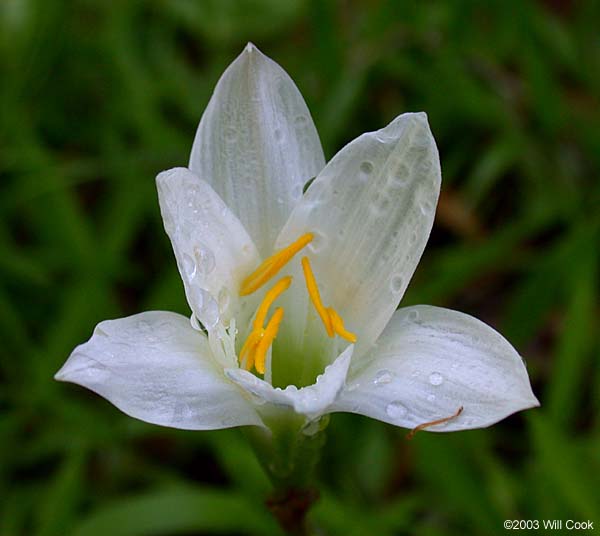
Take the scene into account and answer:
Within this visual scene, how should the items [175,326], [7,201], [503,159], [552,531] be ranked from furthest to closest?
1. [503,159]
2. [7,201]
3. [552,531]
4. [175,326]

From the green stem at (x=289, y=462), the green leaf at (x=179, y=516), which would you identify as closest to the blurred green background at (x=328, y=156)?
the green leaf at (x=179, y=516)

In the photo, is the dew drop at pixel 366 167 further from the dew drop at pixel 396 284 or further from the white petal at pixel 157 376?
the white petal at pixel 157 376

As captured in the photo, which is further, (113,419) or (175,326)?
(113,419)

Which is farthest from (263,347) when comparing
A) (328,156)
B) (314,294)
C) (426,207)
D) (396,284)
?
(328,156)

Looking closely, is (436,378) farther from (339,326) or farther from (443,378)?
(339,326)

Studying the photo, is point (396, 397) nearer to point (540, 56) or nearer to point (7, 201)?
point (7, 201)

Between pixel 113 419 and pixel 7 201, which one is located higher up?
pixel 7 201

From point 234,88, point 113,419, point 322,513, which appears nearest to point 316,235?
point 234,88
